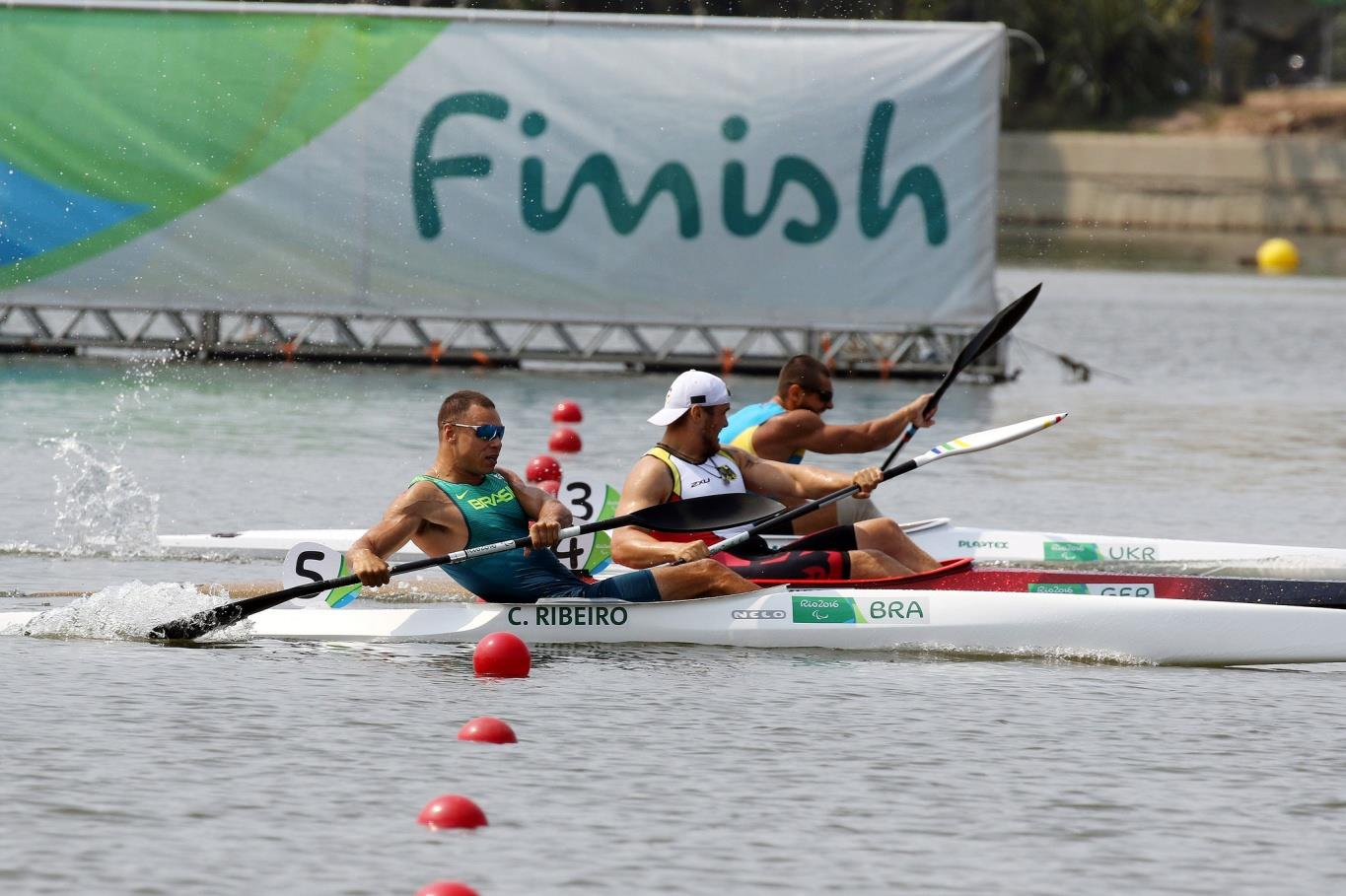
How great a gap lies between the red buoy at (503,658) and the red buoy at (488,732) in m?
1.36

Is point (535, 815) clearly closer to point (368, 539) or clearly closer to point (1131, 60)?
point (368, 539)

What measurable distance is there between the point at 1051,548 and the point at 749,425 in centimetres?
235

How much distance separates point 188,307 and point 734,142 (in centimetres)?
674

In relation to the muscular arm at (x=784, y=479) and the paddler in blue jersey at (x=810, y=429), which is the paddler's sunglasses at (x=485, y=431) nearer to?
the muscular arm at (x=784, y=479)

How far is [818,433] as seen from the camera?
14.3 metres

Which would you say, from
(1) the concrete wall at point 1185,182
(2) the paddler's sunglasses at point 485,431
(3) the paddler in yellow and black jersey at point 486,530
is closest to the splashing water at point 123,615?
(3) the paddler in yellow and black jersey at point 486,530

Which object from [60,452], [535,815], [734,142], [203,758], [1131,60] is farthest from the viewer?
[1131,60]

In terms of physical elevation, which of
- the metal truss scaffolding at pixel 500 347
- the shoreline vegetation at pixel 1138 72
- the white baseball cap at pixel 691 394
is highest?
the shoreline vegetation at pixel 1138 72

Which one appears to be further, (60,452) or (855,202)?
(855,202)

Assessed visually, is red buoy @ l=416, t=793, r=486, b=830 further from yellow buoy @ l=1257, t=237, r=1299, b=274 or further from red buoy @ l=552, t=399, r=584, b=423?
yellow buoy @ l=1257, t=237, r=1299, b=274

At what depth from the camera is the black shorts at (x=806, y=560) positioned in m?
12.6

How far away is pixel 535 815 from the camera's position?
8.73 meters

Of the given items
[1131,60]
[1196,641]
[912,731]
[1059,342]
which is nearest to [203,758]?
[912,731]

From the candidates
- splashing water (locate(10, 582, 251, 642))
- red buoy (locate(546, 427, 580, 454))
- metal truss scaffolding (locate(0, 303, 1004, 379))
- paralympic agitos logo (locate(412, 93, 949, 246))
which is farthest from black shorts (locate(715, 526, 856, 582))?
metal truss scaffolding (locate(0, 303, 1004, 379))
